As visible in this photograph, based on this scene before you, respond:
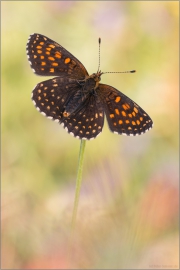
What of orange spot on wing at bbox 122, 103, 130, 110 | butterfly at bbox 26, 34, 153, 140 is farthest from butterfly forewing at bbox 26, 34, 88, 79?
orange spot on wing at bbox 122, 103, 130, 110

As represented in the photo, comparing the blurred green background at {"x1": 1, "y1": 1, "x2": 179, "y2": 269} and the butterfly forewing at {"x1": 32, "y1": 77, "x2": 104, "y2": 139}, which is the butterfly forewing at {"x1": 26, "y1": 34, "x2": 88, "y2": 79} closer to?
the butterfly forewing at {"x1": 32, "y1": 77, "x2": 104, "y2": 139}

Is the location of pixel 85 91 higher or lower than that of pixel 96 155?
higher

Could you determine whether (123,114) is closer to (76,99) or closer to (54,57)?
(76,99)

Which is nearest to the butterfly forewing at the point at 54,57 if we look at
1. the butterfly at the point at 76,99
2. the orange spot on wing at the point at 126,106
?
the butterfly at the point at 76,99

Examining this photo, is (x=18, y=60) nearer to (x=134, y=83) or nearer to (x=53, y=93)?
(x=134, y=83)

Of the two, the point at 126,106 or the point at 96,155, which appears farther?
the point at 96,155

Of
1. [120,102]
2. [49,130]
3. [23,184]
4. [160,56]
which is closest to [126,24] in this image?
[160,56]

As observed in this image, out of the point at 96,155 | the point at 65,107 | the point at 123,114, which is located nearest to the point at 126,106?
the point at 123,114
